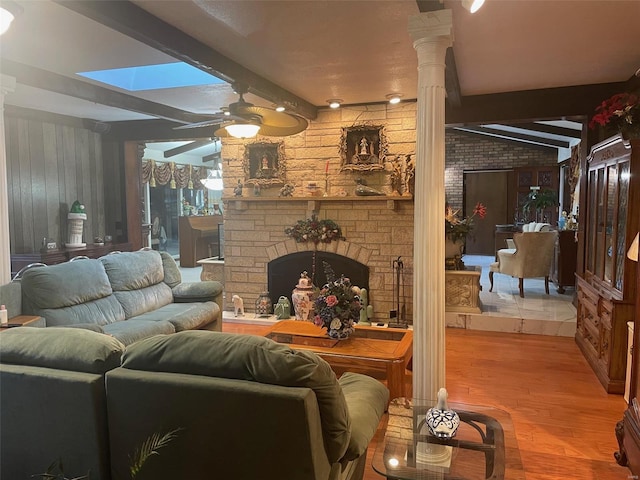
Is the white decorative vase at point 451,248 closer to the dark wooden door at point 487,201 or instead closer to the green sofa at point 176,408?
the green sofa at point 176,408

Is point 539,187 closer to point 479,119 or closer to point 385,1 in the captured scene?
point 479,119

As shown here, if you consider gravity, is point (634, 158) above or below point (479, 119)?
below

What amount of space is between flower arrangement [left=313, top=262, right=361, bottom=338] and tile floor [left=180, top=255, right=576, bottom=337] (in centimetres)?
226

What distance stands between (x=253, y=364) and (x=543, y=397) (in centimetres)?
279

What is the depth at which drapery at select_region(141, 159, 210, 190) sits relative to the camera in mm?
9523

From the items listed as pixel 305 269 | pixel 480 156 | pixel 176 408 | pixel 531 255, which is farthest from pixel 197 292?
pixel 480 156

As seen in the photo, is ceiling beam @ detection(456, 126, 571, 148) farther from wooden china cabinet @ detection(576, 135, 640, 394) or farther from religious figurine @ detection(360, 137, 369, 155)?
wooden china cabinet @ detection(576, 135, 640, 394)

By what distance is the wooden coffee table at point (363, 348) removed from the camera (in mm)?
3141

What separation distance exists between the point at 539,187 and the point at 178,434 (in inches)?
385

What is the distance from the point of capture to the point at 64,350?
71.1 inches

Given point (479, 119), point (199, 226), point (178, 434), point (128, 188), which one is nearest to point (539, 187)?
point (479, 119)

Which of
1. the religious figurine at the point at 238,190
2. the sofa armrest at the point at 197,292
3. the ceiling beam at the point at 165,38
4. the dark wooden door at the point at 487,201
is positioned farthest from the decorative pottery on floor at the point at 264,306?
the dark wooden door at the point at 487,201

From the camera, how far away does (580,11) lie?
9.45 feet

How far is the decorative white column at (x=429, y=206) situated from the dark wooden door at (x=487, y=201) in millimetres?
7797
